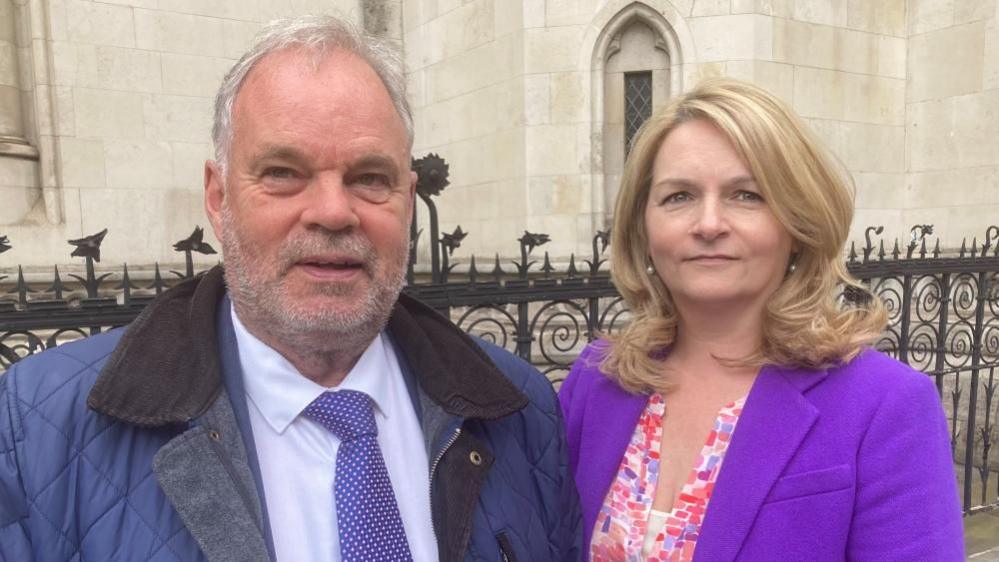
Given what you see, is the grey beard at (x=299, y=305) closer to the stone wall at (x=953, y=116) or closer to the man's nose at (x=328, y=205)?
the man's nose at (x=328, y=205)

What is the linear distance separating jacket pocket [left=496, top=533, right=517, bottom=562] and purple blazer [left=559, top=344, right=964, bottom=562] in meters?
0.45

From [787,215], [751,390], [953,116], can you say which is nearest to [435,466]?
[751,390]

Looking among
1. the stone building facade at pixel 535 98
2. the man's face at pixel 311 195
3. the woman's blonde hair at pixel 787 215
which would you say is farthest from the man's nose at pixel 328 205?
the stone building facade at pixel 535 98

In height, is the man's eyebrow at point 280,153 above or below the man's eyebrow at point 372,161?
above

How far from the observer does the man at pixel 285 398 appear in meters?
1.18

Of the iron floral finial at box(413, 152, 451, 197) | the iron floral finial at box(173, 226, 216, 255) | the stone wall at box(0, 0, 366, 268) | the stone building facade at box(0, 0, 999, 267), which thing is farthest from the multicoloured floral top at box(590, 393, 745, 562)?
the stone wall at box(0, 0, 366, 268)

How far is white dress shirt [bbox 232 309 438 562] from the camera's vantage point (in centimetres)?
135

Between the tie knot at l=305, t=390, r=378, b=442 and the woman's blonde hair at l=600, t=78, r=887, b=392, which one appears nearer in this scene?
the tie knot at l=305, t=390, r=378, b=442

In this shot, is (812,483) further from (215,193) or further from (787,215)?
(215,193)

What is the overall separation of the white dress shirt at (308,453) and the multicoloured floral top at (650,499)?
1.77 ft

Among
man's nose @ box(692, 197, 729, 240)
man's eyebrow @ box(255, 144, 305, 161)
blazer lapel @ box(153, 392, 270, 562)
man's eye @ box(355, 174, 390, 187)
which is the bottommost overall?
blazer lapel @ box(153, 392, 270, 562)

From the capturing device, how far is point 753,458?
5.20 feet

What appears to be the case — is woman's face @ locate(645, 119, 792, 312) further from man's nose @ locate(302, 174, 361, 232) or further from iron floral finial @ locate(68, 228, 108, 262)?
iron floral finial @ locate(68, 228, 108, 262)

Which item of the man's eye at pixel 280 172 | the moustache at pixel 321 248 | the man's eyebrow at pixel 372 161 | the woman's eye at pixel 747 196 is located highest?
the man's eyebrow at pixel 372 161
